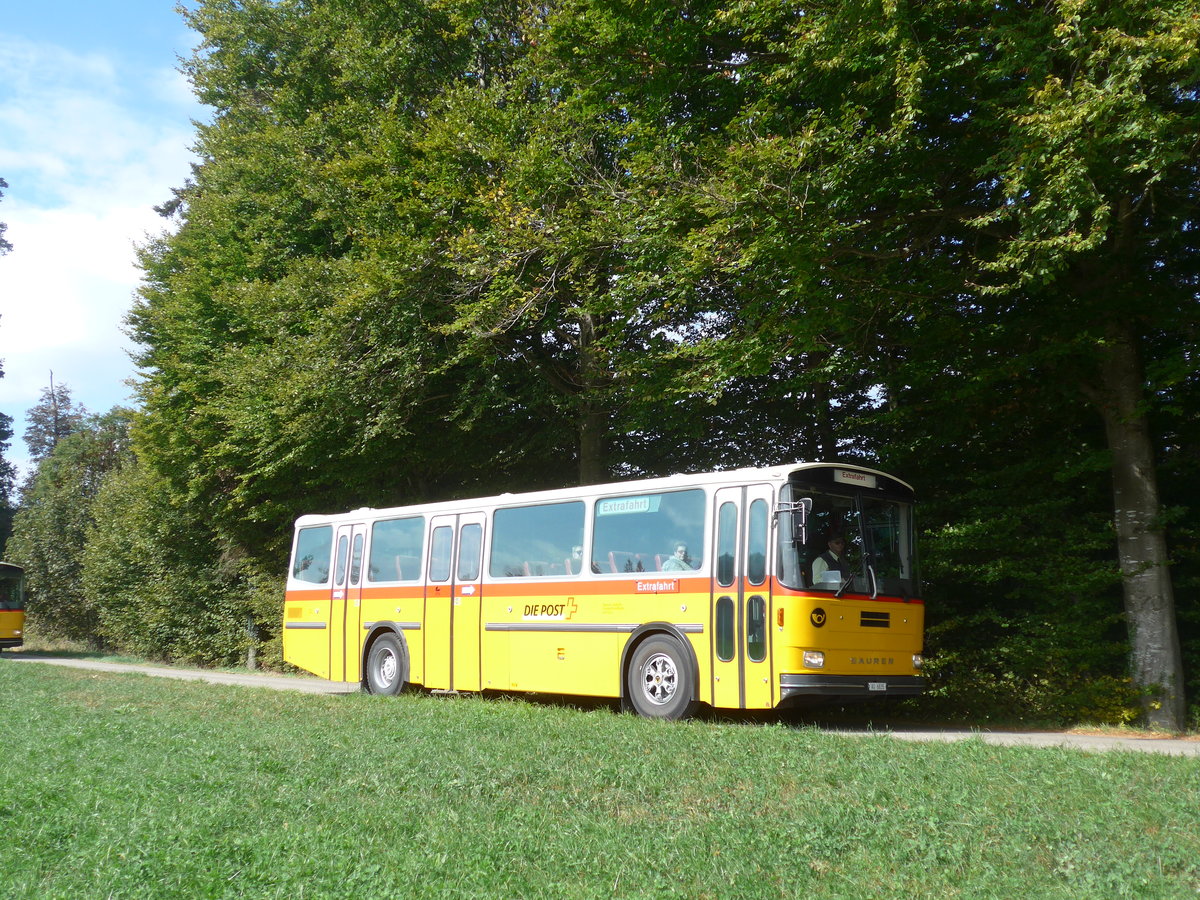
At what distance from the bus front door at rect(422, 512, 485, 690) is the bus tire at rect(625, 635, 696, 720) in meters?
3.28

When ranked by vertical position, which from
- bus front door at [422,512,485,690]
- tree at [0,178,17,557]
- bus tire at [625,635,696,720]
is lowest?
bus tire at [625,635,696,720]

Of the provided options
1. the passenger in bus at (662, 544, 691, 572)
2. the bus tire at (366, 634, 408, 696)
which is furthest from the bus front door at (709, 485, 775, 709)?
the bus tire at (366, 634, 408, 696)

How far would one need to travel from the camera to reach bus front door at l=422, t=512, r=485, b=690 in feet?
50.6

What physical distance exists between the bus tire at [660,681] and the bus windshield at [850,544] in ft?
5.73

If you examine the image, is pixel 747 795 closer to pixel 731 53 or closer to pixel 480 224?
pixel 731 53

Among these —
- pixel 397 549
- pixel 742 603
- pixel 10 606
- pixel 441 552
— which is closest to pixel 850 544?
pixel 742 603

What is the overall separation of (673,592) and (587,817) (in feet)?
20.4

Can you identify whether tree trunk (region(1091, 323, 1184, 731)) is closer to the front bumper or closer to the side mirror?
the front bumper

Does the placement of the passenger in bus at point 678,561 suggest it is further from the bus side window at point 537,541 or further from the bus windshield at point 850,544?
the bus side window at point 537,541

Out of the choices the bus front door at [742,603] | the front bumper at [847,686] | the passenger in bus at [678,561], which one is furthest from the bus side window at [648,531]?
the front bumper at [847,686]

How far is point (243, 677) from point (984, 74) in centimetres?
1914

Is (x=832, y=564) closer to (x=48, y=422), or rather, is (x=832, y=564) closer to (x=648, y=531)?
(x=648, y=531)

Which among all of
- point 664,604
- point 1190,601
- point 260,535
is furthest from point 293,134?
point 1190,601

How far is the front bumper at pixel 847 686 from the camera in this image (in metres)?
11.2
